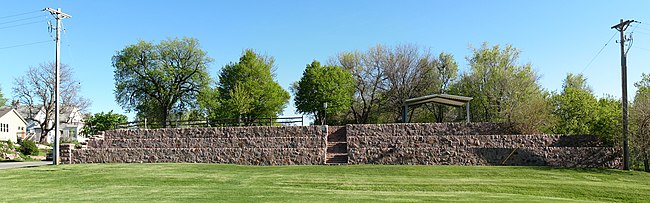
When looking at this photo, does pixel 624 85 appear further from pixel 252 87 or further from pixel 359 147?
pixel 252 87

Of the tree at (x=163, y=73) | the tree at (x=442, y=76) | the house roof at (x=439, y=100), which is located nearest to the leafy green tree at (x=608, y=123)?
the house roof at (x=439, y=100)

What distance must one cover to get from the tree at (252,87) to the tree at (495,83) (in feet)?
54.9

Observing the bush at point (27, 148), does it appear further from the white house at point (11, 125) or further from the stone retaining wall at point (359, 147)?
the white house at point (11, 125)

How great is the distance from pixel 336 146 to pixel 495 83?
19.8 metres

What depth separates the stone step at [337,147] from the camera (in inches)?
933

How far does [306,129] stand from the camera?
86.0 feet

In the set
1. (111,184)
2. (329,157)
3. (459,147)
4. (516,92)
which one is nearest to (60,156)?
(111,184)

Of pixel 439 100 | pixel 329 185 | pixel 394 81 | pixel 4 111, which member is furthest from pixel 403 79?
pixel 4 111

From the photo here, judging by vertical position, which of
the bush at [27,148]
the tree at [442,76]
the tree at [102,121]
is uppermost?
the tree at [442,76]

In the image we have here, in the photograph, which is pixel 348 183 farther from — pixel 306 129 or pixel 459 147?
pixel 306 129

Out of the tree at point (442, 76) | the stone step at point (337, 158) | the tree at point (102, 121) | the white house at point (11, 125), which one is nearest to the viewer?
the stone step at point (337, 158)

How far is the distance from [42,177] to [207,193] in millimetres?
9318

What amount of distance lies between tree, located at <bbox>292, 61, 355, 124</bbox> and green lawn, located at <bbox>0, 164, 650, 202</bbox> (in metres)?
22.5

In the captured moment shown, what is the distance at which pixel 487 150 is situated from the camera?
20.8 metres
